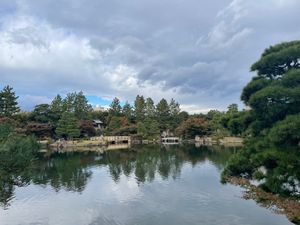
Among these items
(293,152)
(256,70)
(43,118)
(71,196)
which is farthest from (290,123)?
(43,118)

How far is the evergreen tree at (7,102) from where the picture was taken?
160 feet

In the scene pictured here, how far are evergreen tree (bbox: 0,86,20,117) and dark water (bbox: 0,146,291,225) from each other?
23.0 meters

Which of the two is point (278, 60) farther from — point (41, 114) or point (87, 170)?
point (41, 114)

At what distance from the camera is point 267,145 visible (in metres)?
8.07

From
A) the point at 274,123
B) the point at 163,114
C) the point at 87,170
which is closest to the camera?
the point at 274,123

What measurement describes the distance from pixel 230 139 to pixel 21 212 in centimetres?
4461

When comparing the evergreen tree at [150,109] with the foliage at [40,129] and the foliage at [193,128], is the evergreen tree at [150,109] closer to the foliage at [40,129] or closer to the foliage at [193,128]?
the foliage at [193,128]

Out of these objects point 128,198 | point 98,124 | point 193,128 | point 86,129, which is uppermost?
point 98,124

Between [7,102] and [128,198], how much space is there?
121 feet

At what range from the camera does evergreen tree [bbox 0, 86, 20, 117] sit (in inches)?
1918

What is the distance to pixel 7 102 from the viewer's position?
160 feet

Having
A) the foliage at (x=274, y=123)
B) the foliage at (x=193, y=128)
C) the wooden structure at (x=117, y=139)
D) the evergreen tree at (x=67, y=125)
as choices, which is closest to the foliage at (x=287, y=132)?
the foliage at (x=274, y=123)

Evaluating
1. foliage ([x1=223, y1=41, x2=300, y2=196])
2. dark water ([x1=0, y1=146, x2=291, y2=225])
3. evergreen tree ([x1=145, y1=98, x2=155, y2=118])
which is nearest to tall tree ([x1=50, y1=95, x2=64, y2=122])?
evergreen tree ([x1=145, y1=98, x2=155, y2=118])

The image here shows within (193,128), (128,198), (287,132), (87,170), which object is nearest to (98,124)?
(193,128)
